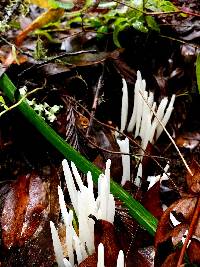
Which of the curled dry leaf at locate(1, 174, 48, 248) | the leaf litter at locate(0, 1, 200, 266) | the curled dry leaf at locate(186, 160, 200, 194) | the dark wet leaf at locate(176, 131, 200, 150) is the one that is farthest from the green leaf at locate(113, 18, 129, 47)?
the curled dry leaf at locate(186, 160, 200, 194)

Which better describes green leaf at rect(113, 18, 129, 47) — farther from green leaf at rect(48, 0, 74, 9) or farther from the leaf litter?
green leaf at rect(48, 0, 74, 9)

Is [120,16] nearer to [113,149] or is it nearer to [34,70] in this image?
[34,70]

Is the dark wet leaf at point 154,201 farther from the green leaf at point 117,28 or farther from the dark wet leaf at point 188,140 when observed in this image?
the green leaf at point 117,28

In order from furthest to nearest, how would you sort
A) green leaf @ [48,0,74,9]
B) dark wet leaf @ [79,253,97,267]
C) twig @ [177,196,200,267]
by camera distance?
1. green leaf @ [48,0,74,9]
2. dark wet leaf @ [79,253,97,267]
3. twig @ [177,196,200,267]

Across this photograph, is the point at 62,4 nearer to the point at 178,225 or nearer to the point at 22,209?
the point at 22,209

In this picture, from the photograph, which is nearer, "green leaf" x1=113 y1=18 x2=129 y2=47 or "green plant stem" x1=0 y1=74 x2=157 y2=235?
"green plant stem" x1=0 y1=74 x2=157 y2=235

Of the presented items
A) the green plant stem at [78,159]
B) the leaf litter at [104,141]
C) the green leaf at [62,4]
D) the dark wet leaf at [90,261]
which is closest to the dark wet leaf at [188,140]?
the leaf litter at [104,141]

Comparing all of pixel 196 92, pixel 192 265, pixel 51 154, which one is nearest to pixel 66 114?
pixel 51 154
